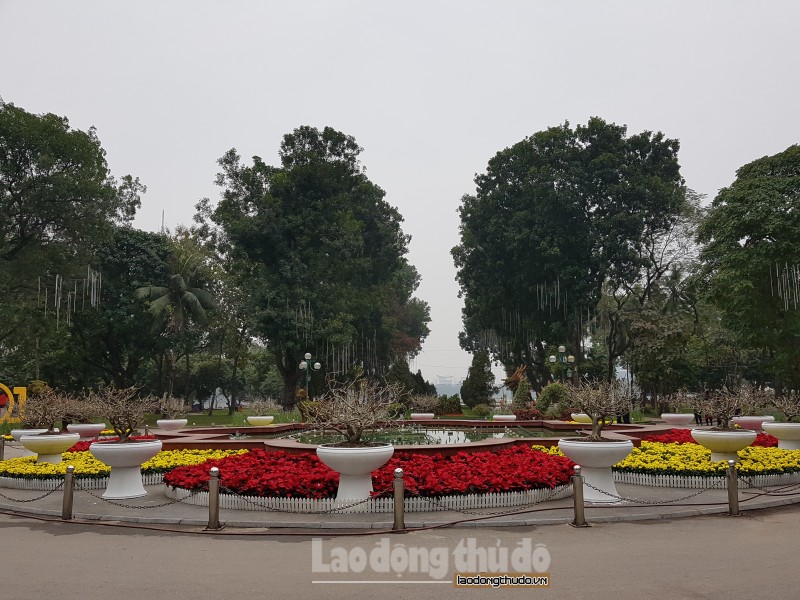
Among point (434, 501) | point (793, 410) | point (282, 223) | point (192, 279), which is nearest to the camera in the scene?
point (434, 501)

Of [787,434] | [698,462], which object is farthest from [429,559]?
[787,434]

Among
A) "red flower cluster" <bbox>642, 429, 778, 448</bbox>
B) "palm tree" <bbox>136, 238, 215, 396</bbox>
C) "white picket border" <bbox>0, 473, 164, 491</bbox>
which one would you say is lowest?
"white picket border" <bbox>0, 473, 164, 491</bbox>

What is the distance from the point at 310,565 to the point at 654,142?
148ft

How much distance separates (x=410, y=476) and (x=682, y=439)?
10.9 metres

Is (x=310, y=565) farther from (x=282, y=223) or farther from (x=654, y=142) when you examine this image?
(x=654, y=142)

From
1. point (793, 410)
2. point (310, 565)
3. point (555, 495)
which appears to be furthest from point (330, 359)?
point (310, 565)

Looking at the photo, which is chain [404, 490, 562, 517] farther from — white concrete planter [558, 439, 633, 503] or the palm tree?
the palm tree

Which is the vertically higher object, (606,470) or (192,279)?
(192,279)

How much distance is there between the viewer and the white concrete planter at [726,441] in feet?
45.6

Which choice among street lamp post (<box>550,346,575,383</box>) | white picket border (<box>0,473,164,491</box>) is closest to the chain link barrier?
white picket border (<box>0,473,164,491</box>)

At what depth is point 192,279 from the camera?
161ft

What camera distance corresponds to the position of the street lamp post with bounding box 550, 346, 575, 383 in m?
37.6

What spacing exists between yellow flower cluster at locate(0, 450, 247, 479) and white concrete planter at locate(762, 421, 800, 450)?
14044mm

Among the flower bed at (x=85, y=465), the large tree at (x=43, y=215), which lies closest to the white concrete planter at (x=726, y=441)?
the flower bed at (x=85, y=465)
